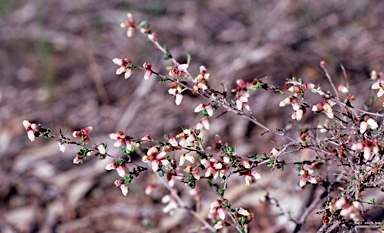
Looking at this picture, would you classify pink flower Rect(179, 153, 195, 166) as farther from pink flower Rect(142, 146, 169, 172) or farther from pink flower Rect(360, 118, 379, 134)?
pink flower Rect(360, 118, 379, 134)

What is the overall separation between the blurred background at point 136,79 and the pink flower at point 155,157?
114 cm

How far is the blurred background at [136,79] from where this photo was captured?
3820mm

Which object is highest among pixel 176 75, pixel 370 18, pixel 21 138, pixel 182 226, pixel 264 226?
pixel 176 75

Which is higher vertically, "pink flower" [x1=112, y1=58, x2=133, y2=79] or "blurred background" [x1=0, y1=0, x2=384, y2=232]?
"pink flower" [x1=112, y1=58, x2=133, y2=79]

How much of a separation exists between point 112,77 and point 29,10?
2238 mm

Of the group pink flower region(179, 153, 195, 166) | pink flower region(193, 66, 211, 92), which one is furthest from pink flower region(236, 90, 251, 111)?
pink flower region(179, 153, 195, 166)

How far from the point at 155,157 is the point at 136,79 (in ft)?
11.9

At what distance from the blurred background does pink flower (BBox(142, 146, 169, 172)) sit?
114cm

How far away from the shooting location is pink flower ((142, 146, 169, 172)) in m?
1.85

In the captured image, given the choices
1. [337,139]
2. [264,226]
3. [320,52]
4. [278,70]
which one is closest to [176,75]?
[337,139]

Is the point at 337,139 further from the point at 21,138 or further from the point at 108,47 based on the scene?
the point at 108,47

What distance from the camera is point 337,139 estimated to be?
202cm

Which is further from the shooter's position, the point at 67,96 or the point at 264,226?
the point at 67,96

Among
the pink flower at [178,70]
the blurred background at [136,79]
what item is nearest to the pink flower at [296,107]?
the pink flower at [178,70]
